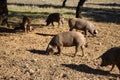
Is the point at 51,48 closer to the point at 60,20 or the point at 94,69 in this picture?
the point at 94,69

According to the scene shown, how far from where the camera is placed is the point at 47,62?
12266mm

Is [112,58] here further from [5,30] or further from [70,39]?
[5,30]

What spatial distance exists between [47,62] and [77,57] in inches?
71.2

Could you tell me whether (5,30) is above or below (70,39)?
below

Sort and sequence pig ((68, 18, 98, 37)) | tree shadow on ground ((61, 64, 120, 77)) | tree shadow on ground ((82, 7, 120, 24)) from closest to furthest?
1. tree shadow on ground ((61, 64, 120, 77))
2. pig ((68, 18, 98, 37))
3. tree shadow on ground ((82, 7, 120, 24))

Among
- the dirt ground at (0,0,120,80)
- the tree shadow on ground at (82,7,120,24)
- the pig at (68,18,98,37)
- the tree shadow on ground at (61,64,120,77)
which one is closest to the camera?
the dirt ground at (0,0,120,80)

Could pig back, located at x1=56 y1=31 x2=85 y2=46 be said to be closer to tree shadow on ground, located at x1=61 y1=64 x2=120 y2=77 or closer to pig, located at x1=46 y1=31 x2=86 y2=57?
pig, located at x1=46 y1=31 x2=86 y2=57

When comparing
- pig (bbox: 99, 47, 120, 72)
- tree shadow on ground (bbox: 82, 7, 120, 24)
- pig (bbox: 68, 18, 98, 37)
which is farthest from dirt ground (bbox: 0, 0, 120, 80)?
tree shadow on ground (bbox: 82, 7, 120, 24)

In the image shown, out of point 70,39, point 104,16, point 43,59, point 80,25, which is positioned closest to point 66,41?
point 70,39

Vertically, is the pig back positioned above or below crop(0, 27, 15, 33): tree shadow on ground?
above

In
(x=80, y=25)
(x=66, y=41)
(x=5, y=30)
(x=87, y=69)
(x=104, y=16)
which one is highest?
(x=66, y=41)

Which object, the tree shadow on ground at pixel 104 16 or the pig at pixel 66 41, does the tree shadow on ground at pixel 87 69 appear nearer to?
the pig at pixel 66 41

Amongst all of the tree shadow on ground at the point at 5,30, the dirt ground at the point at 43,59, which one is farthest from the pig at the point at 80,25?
the tree shadow on ground at the point at 5,30

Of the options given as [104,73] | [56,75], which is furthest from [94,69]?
[56,75]
